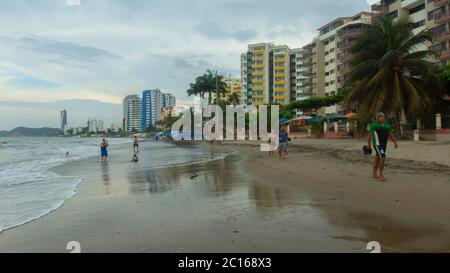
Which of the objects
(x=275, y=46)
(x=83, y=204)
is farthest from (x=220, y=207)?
(x=275, y=46)

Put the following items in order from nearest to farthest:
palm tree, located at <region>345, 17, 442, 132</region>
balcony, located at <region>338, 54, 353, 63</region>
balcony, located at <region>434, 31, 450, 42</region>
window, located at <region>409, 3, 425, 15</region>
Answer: palm tree, located at <region>345, 17, 442, 132</region>
balcony, located at <region>434, 31, 450, 42</region>
window, located at <region>409, 3, 425, 15</region>
balcony, located at <region>338, 54, 353, 63</region>

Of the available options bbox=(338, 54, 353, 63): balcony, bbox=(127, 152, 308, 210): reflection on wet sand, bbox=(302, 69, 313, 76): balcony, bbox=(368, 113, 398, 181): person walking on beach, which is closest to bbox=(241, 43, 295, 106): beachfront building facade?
bbox=(302, 69, 313, 76): balcony

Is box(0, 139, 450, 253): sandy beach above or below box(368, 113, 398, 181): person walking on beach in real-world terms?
below

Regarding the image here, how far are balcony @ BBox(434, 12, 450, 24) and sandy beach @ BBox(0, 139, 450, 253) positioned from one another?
4669 cm

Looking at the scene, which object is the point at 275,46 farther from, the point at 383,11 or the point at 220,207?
the point at 220,207

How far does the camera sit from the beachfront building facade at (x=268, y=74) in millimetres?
119812

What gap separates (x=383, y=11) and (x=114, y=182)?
205 ft

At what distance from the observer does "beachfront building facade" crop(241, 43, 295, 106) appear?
393 feet

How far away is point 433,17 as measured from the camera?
5184cm

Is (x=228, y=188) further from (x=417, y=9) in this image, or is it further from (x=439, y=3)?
(x=417, y=9)

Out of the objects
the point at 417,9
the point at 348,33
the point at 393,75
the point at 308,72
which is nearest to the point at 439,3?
the point at 417,9

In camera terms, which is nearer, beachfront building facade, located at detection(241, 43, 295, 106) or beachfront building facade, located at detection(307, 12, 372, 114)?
beachfront building facade, located at detection(307, 12, 372, 114)

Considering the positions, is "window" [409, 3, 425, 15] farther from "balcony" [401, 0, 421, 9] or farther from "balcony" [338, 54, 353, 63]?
"balcony" [338, 54, 353, 63]
